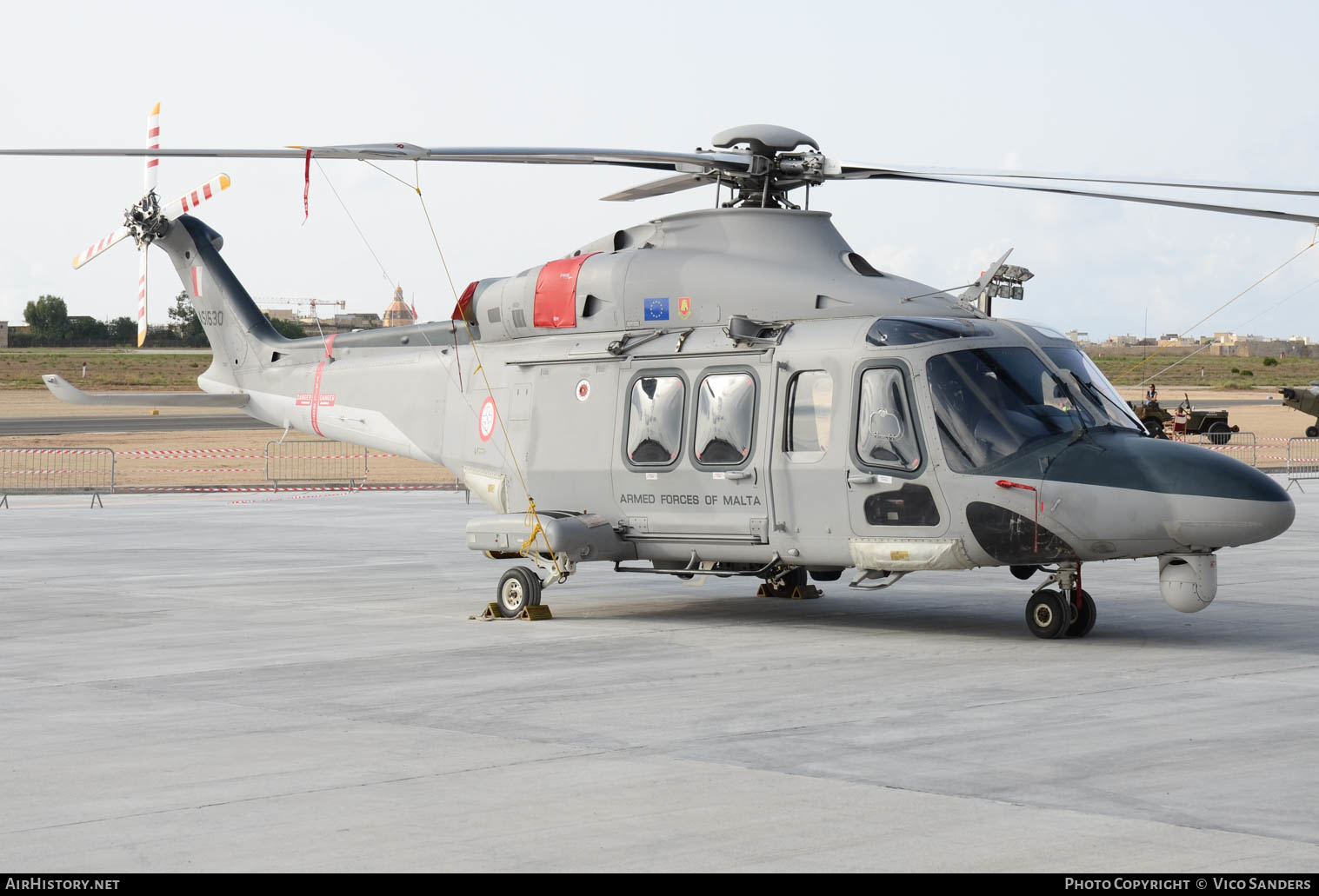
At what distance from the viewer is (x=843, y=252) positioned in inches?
523

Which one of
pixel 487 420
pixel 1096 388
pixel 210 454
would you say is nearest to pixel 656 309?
pixel 487 420

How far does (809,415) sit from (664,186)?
289 cm

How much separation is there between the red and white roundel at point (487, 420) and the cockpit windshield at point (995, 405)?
476 centimetres

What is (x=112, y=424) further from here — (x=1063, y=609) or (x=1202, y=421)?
(x=1063, y=609)

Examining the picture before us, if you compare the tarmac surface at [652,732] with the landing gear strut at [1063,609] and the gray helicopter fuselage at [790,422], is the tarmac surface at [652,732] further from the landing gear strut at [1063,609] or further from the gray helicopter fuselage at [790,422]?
the gray helicopter fuselage at [790,422]

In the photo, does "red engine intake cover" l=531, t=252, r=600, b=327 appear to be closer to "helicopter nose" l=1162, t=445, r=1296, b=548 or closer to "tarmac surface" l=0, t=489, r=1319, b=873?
"tarmac surface" l=0, t=489, r=1319, b=873

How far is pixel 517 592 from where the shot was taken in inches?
528

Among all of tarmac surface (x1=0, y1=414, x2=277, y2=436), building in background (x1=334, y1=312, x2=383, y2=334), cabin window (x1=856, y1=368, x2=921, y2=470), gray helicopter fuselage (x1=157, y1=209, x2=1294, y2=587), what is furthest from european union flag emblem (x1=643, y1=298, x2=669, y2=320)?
building in background (x1=334, y1=312, x2=383, y2=334)

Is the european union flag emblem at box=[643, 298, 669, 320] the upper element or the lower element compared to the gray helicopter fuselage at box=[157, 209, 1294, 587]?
upper

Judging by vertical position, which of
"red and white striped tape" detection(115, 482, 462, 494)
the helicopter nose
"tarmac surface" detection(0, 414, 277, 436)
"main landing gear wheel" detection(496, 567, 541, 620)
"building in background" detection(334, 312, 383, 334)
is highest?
"building in background" detection(334, 312, 383, 334)

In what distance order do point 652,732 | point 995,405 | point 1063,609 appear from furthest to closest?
point 1063,609, point 995,405, point 652,732

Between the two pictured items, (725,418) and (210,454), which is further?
(210,454)

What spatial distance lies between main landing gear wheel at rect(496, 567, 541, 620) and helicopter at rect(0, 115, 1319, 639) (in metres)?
0.02

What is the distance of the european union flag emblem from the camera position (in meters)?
13.4
